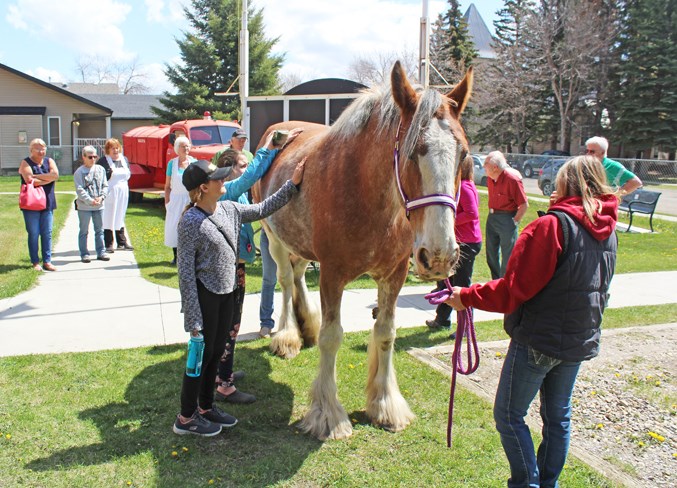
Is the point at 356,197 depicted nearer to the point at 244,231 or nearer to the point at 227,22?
the point at 244,231

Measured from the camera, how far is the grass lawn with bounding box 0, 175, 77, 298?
7.20m

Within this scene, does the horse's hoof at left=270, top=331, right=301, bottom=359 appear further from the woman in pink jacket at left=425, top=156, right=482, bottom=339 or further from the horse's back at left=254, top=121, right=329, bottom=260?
the woman in pink jacket at left=425, top=156, right=482, bottom=339

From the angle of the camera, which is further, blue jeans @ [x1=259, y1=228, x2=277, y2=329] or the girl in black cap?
blue jeans @ [x1=259, y1=228, x2=277, y2=329]

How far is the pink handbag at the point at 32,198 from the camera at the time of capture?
25.6 ft

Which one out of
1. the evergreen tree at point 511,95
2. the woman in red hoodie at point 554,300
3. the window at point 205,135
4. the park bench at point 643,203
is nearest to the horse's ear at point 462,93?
the woman in red hoodie at point 554,300

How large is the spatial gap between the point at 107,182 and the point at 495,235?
6.61 meters

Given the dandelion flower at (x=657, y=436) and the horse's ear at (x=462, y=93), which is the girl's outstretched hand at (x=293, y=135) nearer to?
the horse's ear at (x=462, y=93)

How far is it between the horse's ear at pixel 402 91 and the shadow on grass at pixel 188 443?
2.25 metres

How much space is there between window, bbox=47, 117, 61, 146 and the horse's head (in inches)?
1331

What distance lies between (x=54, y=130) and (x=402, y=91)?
34.0 m

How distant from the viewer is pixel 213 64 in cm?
3112

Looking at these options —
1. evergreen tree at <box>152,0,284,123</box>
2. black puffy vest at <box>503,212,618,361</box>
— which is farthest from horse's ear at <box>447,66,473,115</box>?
evergreen tree at <box>152,0,284,123</box>

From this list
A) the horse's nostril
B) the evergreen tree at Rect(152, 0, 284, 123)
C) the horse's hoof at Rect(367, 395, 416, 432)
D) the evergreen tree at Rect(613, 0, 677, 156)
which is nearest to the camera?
the horse's nostril

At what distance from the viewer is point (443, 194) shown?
Result: 2.73 metres
